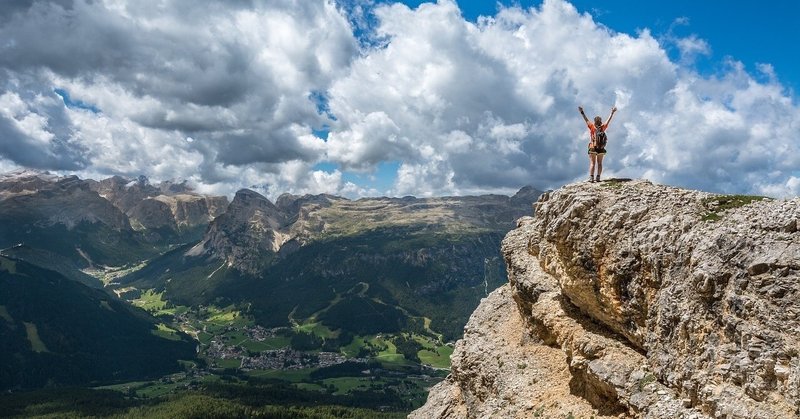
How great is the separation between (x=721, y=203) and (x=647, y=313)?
7511 millimetres

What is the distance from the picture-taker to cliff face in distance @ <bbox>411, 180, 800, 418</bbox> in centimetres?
2047

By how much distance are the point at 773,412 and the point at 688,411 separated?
4.57 metres

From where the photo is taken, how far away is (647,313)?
28469 millimetres

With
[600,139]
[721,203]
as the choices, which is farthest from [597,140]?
[721,203]

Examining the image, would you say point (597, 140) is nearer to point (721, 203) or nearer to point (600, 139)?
point (600, 139)

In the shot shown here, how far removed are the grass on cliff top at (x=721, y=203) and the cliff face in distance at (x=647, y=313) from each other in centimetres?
10

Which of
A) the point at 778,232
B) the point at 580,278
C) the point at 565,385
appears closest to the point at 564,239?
the point at 580,278

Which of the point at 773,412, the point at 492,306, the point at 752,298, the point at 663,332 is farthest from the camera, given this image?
the point at 492,306

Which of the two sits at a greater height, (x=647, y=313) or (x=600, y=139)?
(x=600, y=139)

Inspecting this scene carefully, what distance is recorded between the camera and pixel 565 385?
115ft

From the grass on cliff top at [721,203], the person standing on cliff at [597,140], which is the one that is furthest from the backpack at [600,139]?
the grass on cliff top at [721,203]

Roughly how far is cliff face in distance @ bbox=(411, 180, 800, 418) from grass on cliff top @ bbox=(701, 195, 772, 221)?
10cm

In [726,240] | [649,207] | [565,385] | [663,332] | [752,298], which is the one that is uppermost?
[649,207]

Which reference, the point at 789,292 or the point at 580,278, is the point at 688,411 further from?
the point at 580,278
